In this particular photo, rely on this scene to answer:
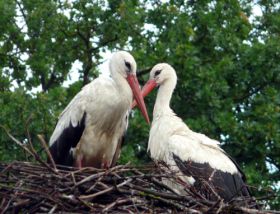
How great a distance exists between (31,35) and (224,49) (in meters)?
2.80

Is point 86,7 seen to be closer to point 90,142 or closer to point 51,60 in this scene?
point 51,60

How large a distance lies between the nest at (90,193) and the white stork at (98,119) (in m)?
1.83

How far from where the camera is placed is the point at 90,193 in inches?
416

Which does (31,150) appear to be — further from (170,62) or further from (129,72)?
(170,62)

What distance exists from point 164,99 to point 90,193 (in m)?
3.32

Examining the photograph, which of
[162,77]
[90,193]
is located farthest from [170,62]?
[90,193]

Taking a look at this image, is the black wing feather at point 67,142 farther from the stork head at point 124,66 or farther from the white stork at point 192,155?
the white stork at point 192,155

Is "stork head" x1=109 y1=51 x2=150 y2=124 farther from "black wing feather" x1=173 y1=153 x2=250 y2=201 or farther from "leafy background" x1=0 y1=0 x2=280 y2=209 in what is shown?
"leafy background" x1=0 y1=0 x2=280 y2=209

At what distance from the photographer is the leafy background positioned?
1653 centimetres

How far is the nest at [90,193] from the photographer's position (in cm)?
1016

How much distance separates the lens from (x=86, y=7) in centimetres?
1791

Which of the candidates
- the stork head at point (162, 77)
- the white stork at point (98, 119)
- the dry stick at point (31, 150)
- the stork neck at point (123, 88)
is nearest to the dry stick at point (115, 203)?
the dry stick at point (31, 150)

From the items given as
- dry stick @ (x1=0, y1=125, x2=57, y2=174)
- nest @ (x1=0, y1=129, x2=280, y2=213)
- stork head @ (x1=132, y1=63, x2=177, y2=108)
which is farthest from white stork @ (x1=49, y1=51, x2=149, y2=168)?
dry stick @ (x1=0, y1=125, x2=57, y2=174)

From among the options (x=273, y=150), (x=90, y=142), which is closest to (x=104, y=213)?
(x=90, y=142)
